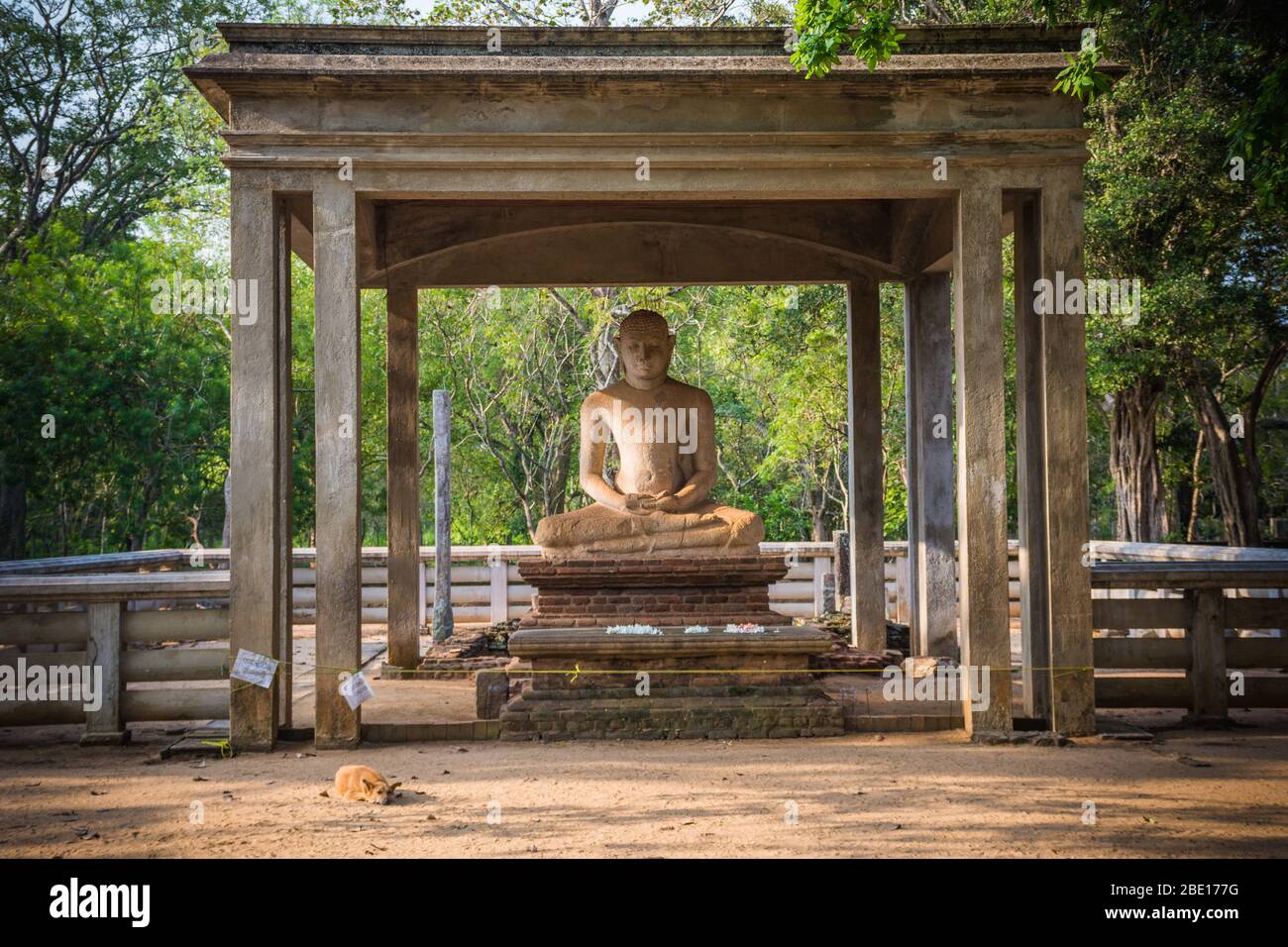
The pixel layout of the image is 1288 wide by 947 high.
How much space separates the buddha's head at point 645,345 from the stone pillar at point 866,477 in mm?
2073

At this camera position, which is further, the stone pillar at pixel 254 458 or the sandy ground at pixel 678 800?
the stone pillar at pixel 254 458

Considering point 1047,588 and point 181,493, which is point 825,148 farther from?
point 181,493

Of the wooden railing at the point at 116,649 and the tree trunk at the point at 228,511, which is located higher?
the tree trunk at the point at 228,511

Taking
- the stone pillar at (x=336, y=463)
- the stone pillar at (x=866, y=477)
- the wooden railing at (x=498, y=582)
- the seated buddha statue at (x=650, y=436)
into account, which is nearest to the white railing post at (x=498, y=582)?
the wooden railing at (x=498, y=582)

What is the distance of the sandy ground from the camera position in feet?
17.4

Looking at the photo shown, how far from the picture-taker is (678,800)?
606cm

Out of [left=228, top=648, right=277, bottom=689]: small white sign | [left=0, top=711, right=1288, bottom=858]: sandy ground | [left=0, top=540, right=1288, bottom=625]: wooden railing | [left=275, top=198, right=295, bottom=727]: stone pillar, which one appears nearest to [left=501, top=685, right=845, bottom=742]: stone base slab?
[left=0, top=711, right=1288, bottom=858]: sandy ground

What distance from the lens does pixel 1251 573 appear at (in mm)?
8141

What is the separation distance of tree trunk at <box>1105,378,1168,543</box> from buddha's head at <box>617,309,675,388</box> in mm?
8382

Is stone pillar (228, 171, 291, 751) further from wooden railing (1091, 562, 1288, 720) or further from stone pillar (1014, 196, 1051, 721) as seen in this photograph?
wooden railing (1091, 562, 1288, 720)

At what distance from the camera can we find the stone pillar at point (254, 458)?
748 cm

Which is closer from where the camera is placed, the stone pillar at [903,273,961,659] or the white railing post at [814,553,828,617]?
the stone pillar at [903,273,961,659]

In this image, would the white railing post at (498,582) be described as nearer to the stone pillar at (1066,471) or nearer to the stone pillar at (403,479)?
the stone pillar at (403,479)

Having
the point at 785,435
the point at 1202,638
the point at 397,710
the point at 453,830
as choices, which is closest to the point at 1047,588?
the point at 1202,638
